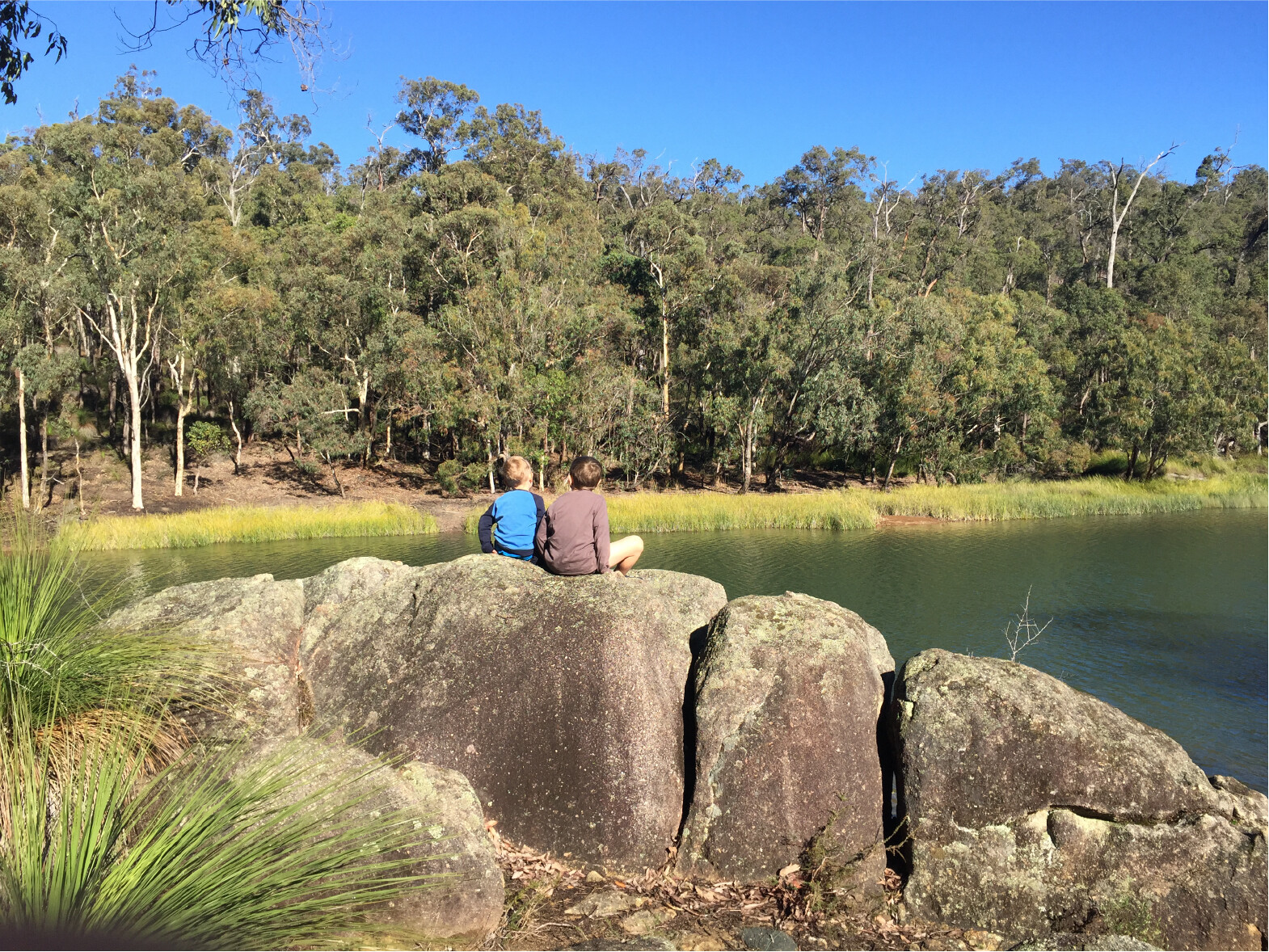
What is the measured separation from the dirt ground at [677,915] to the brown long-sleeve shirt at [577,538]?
1.74 meters

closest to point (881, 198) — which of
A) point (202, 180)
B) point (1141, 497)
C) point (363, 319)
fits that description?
point (1141, 497)

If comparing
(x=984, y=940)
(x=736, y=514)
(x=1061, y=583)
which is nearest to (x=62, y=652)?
(x=984, y=940)

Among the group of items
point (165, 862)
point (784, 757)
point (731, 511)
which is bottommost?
point (731, 511)

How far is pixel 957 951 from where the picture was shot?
14.9 feet

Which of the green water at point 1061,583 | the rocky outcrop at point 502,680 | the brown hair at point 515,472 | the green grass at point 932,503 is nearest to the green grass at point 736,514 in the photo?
the green grass at point 932,503

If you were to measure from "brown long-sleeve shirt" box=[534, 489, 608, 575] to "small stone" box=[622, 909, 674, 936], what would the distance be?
6.97 ft

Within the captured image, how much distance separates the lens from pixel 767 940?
439 centimetres

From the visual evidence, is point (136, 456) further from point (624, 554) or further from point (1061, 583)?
point (624, 554)

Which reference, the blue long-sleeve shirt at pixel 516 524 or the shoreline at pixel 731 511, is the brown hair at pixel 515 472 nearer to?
the blue long-sleeve shirt at pixel 516 524

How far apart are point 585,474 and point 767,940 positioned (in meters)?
3.06

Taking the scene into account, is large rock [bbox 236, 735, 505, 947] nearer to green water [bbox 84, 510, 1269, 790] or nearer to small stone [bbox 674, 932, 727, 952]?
small stone [bbox 674, 932, 727, 952]

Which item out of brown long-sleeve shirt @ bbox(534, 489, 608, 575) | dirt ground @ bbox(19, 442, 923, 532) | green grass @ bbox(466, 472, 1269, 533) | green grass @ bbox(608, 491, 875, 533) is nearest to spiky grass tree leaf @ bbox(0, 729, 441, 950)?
brown long-sleeve shirt @ bbox(534, 489, 608, 575)

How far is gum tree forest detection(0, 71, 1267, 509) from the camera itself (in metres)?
29.6

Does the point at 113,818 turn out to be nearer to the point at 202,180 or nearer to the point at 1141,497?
the point at 1141,497
